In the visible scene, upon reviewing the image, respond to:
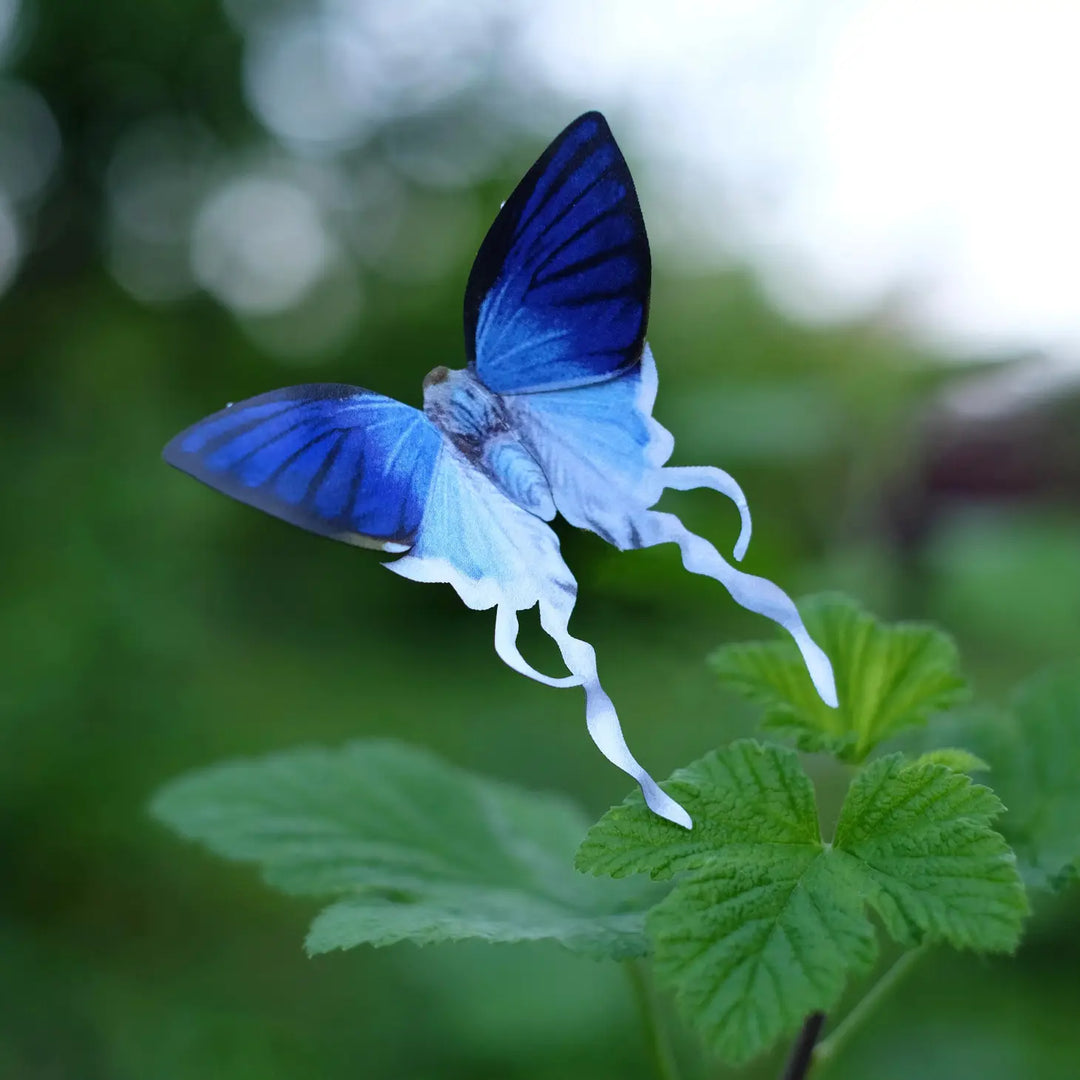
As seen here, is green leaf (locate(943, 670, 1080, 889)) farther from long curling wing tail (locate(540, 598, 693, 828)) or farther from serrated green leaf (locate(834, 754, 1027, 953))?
Result: long curling wing tail (locate(540, 598, 693, 828))

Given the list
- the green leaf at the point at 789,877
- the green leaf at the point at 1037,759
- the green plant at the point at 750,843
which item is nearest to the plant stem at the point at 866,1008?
the green plant at the point at 750,843

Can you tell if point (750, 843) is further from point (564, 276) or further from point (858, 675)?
point (564, 276)

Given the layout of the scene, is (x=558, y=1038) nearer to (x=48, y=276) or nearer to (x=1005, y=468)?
(x=1005, y=468)

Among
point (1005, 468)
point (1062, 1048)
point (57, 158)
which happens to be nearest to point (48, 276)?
point (57, 158)

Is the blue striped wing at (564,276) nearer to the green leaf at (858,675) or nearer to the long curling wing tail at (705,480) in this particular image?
the long curling wing tail at (705,480)

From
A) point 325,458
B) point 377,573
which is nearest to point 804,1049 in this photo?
point 325,458

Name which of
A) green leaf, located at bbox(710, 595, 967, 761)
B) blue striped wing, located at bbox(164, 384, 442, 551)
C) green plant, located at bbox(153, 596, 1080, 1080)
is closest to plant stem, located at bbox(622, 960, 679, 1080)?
green plant, located at bbox(153, 596, 1080, 1080)

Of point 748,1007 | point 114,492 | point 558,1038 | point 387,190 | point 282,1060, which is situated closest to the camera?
point 748,1007

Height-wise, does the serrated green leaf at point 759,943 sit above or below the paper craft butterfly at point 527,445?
below
